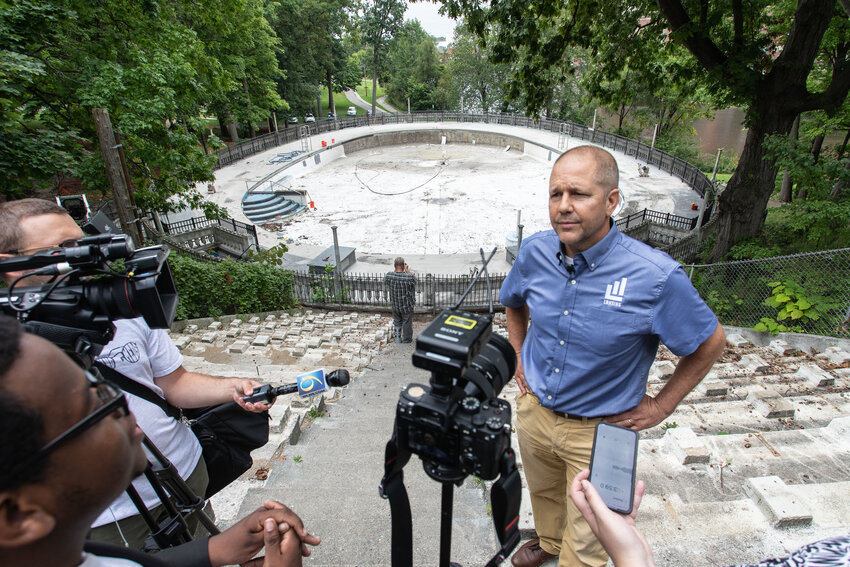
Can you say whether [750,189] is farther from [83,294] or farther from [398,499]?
[83,294]

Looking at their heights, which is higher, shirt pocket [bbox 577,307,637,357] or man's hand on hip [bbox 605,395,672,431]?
shirt pocket [bbox 577,307,637,357]

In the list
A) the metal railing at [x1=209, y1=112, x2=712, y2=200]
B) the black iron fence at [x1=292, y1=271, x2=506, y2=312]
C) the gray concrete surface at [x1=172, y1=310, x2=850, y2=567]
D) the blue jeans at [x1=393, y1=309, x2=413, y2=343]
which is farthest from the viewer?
the metal railing at [x1=209, y1=112, x2=712, y2=200]

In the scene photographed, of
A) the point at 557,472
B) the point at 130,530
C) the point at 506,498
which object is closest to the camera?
the point at 506,498

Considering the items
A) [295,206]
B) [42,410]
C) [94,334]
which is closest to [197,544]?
[94,334]

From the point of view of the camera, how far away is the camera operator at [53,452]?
32.9 inches

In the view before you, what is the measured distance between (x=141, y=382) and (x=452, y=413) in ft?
5.23

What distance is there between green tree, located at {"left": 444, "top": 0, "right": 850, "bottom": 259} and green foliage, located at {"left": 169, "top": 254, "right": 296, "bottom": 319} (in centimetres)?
666

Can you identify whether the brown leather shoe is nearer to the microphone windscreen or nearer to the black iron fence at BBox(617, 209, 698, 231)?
the microphone windscreen

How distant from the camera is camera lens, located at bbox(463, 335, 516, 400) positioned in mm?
1801

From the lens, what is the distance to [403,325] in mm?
8133

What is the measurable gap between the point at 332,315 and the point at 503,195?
12.1 metres

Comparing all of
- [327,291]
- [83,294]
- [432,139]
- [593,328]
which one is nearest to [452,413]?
[593,328]

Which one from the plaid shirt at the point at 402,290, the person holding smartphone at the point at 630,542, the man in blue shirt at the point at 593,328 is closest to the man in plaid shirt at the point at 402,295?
the plaid shirt at the point at 402,290

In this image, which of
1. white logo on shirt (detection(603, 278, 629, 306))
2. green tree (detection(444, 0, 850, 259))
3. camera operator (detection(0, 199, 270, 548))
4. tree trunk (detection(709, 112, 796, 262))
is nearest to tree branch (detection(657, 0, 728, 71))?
green tree (detection(444, 0, 850, 259))
